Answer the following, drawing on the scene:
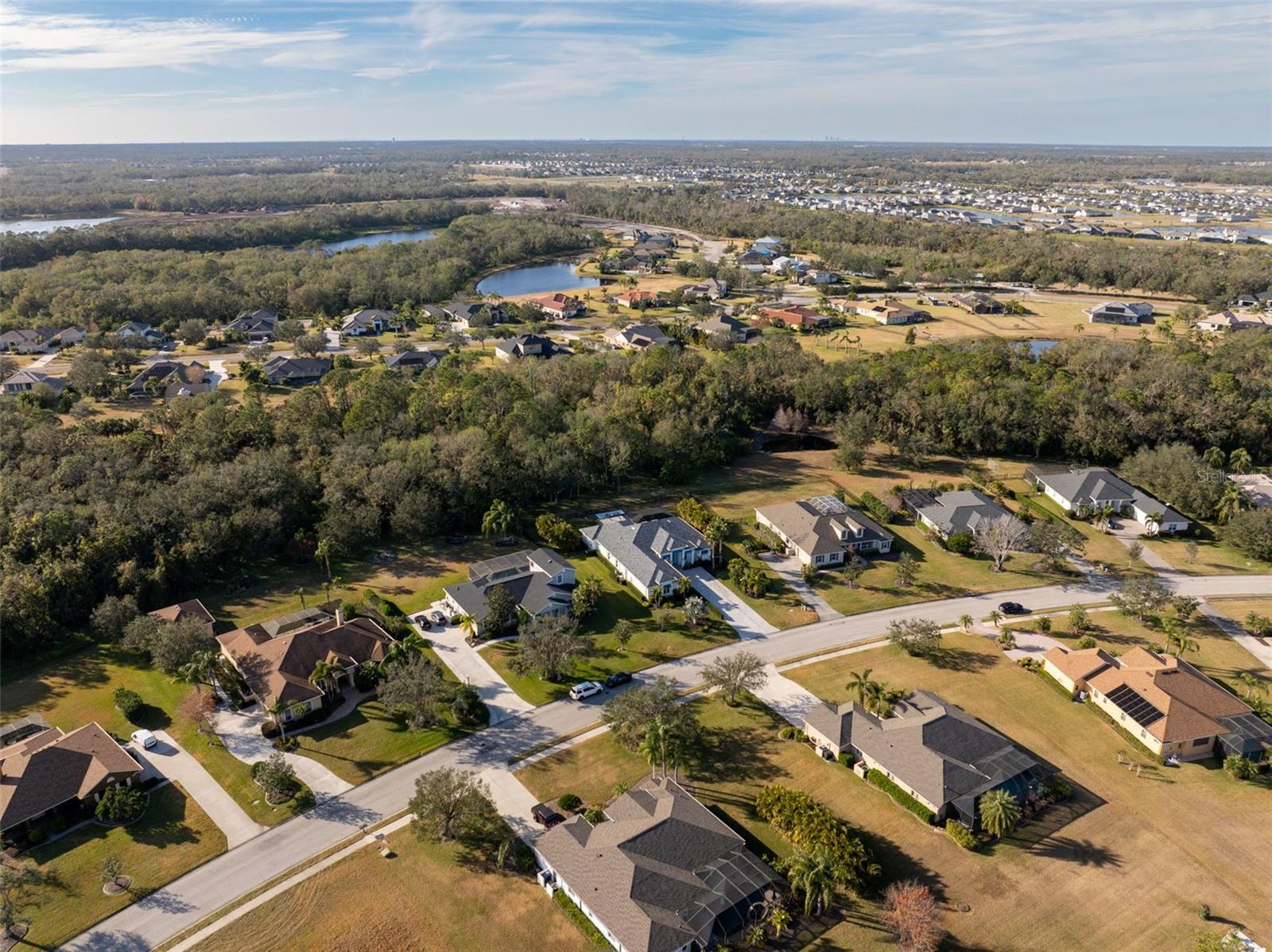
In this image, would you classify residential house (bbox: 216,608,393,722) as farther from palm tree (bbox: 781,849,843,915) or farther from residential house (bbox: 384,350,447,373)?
residential house (bbox: 384,350,447,373)

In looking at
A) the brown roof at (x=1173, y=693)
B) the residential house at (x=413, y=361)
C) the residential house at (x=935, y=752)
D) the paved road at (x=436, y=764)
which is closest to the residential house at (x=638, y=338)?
the residential house at (x=413, y=361)

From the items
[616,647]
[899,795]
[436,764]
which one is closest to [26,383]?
[436,764]

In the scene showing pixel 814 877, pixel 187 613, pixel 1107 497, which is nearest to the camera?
pixel 814 877

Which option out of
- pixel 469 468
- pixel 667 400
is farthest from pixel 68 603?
pixel 667 400

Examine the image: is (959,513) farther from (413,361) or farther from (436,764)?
(413,361)

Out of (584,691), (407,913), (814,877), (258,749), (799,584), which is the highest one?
(799,584)

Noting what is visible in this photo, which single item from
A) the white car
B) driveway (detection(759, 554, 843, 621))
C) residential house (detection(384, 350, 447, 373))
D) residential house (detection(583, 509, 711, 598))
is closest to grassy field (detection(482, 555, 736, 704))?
the white car

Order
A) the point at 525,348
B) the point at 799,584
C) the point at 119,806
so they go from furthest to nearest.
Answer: the point at 525,348, the point at 799,584, the point at 119,806

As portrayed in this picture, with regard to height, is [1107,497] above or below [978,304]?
below

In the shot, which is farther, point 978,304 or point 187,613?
point 978,304
